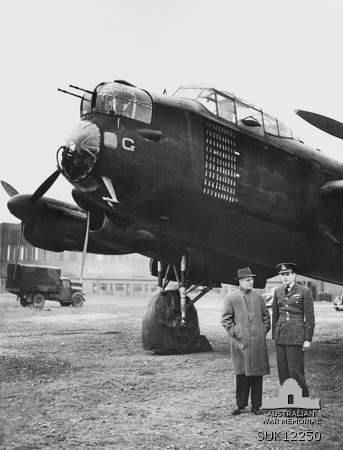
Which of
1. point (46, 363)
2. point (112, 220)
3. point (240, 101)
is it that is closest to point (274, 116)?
point (240, 101)

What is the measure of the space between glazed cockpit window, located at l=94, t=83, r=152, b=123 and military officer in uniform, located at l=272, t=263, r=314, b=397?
3.30m

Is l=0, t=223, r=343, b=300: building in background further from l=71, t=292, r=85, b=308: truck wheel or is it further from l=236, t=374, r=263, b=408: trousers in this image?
l=236, t=374, r=263, b=408: trousers

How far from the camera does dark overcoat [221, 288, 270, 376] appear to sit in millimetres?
6254

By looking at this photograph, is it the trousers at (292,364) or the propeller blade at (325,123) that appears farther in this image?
the propeller blade at (325,123)

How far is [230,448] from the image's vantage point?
4.93 metres

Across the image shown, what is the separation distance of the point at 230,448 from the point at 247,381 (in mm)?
1505

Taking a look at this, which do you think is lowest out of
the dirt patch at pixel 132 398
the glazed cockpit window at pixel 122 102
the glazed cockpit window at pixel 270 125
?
the dirt patch at pixel 132 398

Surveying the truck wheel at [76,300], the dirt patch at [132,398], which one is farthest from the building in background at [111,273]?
the dirt patch at [132,398]

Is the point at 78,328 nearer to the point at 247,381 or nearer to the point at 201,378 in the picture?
the point at 201,378

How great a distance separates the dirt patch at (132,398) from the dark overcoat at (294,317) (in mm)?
954

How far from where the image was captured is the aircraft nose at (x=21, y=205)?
11922 millimetres

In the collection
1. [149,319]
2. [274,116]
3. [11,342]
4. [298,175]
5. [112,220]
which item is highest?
[274,116]

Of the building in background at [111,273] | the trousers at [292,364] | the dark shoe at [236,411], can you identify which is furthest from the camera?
the building in background at [111,273]

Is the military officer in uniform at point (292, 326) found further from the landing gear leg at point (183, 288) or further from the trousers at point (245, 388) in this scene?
the landing gear leg at point (183, 288)
